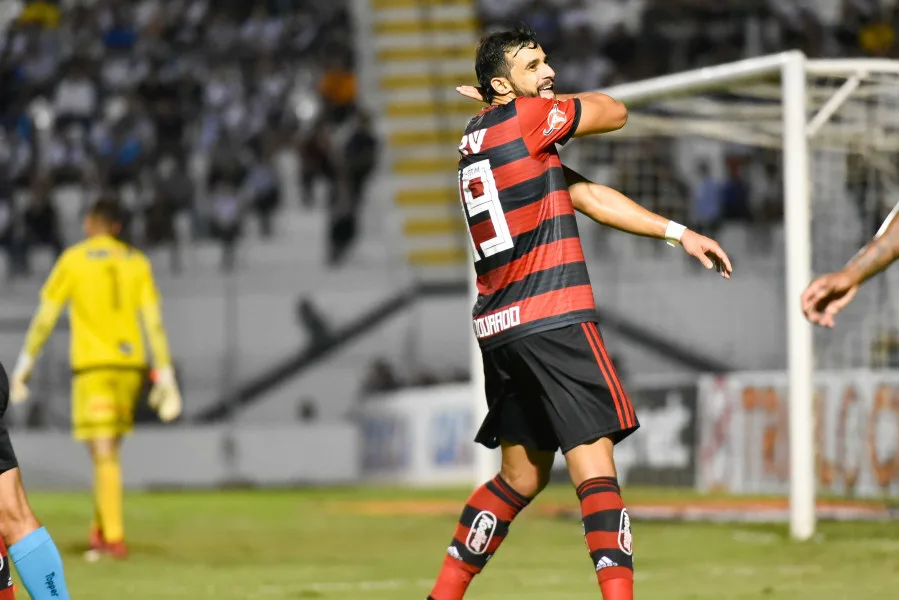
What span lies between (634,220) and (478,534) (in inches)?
49.1

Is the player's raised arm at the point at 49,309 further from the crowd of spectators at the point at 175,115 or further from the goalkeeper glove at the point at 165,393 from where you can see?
the crowd of spectators at the point at 175,115

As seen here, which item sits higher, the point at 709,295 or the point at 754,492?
the point at 709,295

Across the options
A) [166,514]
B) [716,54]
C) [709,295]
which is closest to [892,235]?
[166,514]

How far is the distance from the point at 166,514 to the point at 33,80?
13.8 m

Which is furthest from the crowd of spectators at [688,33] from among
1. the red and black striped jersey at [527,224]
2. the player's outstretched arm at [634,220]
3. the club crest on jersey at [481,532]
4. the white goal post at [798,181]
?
the club crest on jersey at [481,532]

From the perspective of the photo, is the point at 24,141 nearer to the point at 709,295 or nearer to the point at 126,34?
the point at 126,34

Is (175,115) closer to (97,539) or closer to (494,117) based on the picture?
(97,539)

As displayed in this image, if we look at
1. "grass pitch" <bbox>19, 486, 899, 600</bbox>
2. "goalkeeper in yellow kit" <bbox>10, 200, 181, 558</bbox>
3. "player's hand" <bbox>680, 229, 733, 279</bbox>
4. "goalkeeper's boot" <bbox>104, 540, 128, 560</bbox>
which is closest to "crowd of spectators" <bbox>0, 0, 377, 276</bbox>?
"grass pitch" <bbox>19, 486, 899, 600</bbox>

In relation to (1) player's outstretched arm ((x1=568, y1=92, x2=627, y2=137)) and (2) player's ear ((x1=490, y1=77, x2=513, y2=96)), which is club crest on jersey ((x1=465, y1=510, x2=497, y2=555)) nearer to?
(1) player's outstretched arm ((x1=568, y1=92, x2=627, y2=137))

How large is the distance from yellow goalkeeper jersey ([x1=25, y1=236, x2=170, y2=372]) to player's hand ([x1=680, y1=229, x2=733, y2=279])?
5624 millimetres

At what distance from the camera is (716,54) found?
24.4m

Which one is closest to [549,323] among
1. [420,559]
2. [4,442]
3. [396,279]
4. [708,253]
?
[708,253]

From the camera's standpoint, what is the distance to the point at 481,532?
5.68 metres

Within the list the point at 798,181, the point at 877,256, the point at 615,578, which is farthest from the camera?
the point at 798,181
